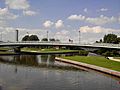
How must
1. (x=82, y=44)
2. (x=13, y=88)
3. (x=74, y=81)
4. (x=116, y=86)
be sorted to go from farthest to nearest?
(x=82, y=44) → (x=74, y=81) → (x=116, y=86) → (x=13, y=88)

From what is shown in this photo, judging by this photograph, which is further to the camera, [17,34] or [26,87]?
[17,34]

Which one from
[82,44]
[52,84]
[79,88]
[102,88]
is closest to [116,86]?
[102,88]

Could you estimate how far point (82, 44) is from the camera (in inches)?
5015

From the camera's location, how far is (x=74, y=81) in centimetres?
4512

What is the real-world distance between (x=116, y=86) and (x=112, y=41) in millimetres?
121317

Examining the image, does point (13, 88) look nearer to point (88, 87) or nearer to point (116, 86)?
point (88, 87)

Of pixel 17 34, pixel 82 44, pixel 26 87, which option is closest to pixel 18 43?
pixel 82 44

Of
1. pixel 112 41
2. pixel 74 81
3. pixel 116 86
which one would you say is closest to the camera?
pixel 116 86

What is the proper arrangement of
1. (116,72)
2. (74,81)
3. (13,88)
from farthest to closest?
1. (116,72)
2. (74,81)
3. (13,88)

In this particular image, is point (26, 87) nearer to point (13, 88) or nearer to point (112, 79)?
point (13, 88)

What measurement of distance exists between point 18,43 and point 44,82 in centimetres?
8710

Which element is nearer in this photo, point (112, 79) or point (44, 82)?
point (44, 82)

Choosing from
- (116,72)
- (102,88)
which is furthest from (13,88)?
(116,72)

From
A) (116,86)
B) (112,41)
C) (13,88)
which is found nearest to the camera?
(13,88)
